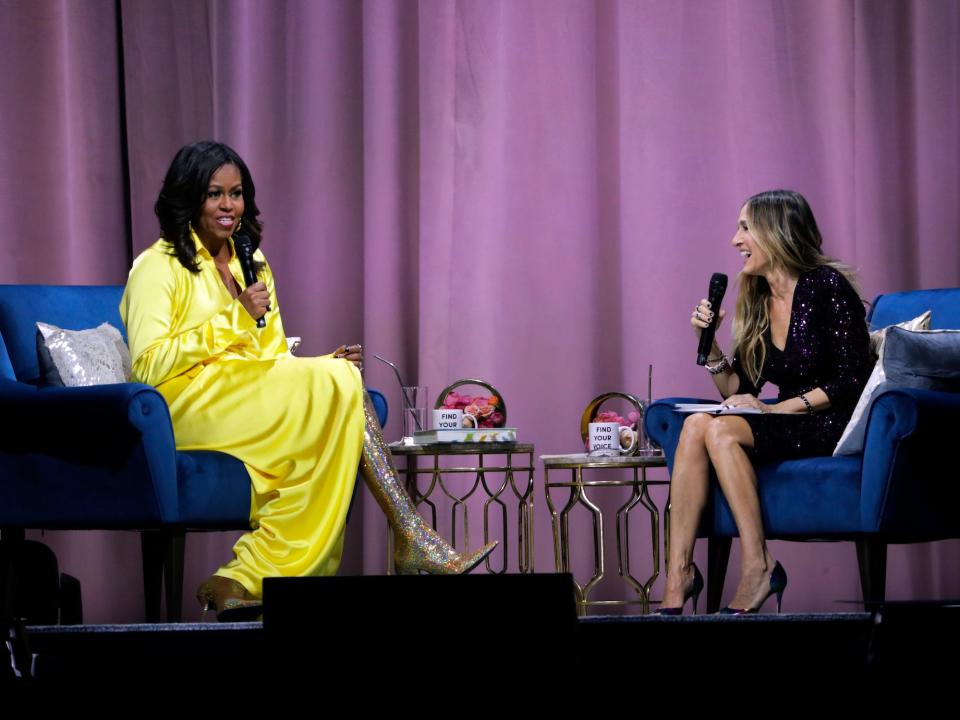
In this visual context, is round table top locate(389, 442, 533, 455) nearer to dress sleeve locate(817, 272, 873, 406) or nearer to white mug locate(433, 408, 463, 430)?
white mug locate(433, 408, 463, 430)

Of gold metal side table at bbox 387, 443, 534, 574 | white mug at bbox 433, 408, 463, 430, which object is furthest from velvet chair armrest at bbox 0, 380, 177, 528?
white mug at bbox 433, 408, 463, 430

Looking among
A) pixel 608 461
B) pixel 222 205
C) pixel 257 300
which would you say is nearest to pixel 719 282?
pixel 608 461

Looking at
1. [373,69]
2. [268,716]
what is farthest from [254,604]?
[373,69]

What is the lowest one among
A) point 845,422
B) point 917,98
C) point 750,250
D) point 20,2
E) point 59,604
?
point 59,604

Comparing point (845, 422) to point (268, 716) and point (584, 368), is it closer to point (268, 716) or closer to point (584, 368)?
point (584, 368)

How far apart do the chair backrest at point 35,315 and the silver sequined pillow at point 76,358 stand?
81mm

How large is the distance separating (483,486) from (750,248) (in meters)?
1.24

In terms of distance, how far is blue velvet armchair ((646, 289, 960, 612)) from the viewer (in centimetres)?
278

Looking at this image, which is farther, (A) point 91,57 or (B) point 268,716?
(A) point 91,57

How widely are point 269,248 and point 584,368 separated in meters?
1.21

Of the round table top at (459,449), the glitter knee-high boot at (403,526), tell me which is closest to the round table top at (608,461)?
the round table top at (459,449)

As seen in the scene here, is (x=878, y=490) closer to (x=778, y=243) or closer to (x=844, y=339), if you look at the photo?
(x=844, y=339)

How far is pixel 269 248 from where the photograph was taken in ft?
14.4

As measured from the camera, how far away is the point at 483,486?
399cm
